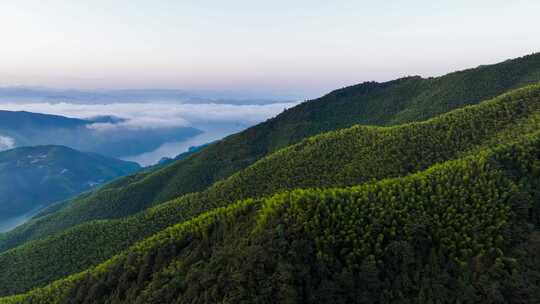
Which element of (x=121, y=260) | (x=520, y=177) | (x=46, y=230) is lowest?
(x=46, y=230)

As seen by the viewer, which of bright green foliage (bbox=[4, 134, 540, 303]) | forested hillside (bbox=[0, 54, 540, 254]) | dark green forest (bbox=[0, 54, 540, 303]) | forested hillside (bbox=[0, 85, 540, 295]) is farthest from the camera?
forested hillside (bbox=[0, 54, 540, 254])

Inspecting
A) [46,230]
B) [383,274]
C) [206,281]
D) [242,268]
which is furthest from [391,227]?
[46,230]

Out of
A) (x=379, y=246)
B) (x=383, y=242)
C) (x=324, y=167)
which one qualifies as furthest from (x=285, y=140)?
(x=379, y=246)

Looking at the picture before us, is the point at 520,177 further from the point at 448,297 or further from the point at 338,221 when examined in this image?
→ the point at 338,221

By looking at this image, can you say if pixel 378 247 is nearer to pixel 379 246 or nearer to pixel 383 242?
pixel 379 246

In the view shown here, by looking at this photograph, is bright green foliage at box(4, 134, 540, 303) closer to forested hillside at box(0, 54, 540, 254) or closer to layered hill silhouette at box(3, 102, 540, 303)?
layered hill silhouette at box(3, 102, 540, 303)

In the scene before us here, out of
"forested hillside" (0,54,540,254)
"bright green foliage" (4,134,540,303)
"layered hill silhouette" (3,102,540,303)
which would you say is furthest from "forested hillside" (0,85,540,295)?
"forested hillside" (0,54,540,254)
